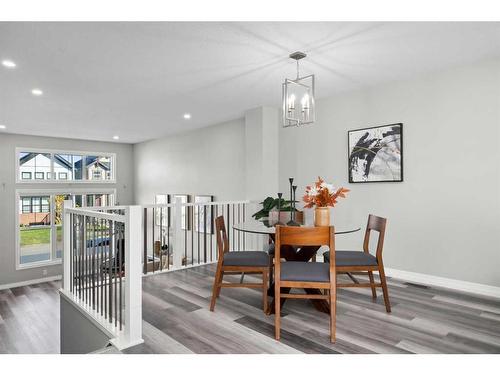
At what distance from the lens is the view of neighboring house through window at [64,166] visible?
807cm

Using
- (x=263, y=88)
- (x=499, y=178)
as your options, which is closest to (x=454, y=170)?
(x=499, y=178)

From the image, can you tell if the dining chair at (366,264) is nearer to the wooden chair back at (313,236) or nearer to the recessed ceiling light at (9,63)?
the wooden chair back at (313,236)

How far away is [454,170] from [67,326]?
4.37 metres

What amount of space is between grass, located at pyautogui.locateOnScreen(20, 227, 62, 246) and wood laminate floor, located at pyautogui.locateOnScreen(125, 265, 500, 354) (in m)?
6.16

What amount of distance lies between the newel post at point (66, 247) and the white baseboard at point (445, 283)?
366cm

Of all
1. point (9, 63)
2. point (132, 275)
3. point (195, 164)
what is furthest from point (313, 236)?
point (195, 164)

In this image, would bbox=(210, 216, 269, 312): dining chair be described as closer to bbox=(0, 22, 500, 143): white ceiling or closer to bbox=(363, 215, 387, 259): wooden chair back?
bbox=(363, 215, 387, 259): wooden chair back

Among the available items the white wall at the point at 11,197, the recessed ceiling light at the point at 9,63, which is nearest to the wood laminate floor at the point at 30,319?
the white wall at the point at 11,197

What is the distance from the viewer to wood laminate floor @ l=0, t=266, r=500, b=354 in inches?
89.1

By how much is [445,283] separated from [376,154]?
64.6 inches

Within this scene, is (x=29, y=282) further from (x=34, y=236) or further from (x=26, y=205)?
(x=26, y=205)

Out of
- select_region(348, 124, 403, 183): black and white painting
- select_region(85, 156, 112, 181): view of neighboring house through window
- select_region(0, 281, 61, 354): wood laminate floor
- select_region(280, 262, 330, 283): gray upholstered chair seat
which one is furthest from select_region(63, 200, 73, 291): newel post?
select_region(85, 156, 112, 181): view of neighboring house through window

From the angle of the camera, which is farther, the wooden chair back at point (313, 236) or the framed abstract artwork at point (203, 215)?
the framed abstract artwork at point (203, 215)
